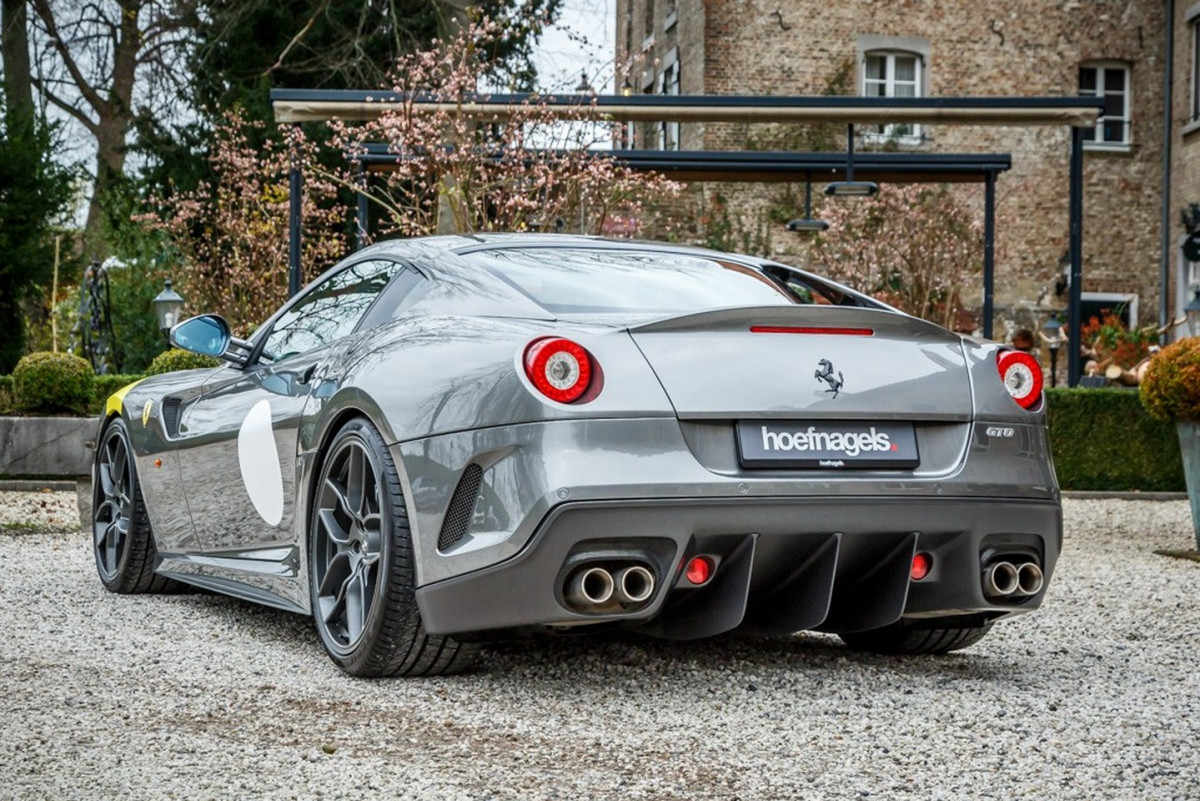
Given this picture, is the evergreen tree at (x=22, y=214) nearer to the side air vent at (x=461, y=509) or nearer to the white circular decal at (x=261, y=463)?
the white circular decal at (x=261, y=463)

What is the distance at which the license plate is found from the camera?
4.27m

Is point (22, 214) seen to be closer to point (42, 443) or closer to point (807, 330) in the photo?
point (42, 443)

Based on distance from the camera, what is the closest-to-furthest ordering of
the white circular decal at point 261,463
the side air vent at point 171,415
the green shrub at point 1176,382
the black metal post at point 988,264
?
the white circular decal at point 261,463, the side air vent at point 171,415, the green shrub at point 1176,382, the black metal post at point 988,264

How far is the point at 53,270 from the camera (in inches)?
757

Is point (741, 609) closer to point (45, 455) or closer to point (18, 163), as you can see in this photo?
point (45, 455)

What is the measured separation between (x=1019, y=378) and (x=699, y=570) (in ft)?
3.72

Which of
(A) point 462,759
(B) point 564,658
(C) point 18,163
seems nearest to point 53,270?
(C) point 18,163

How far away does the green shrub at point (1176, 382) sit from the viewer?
30.6 feet

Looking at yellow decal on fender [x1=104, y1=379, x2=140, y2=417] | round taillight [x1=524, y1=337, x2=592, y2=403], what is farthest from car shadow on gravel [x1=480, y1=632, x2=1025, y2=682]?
yellow decal on fender [x1=104, y1=379, x2=140, y2=417]

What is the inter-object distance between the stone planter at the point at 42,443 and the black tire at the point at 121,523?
6.41 m

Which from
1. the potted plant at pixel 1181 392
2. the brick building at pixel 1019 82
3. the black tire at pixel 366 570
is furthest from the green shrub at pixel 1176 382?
the brick building at pixel 1019 82

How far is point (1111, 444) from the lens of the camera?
15.1 meters

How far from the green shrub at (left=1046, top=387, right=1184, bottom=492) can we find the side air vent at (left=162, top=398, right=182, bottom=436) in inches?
412

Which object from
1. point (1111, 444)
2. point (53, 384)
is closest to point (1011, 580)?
point (53, 384)
